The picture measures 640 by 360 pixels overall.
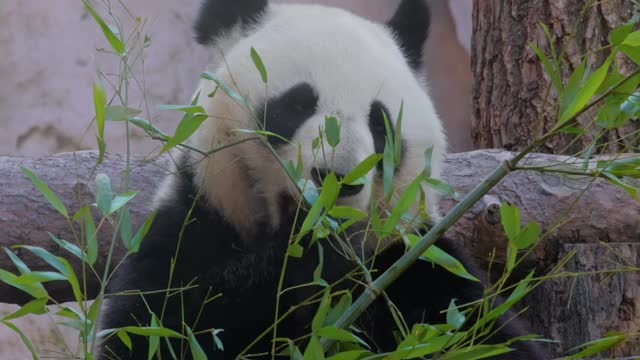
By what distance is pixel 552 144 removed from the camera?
9.41ft

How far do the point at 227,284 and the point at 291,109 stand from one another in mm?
342

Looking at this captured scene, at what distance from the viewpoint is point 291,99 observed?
154 centimetres

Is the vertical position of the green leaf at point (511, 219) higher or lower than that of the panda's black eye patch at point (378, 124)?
lower

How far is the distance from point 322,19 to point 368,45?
0.12 metres

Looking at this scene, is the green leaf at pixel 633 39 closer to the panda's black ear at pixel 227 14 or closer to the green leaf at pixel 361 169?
the green leaf at pixel 361 169

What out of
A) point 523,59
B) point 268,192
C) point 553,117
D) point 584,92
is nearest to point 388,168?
point 584,92

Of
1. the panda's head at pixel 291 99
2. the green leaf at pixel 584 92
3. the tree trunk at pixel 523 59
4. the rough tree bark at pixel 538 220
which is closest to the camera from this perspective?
the green leaf at pixel 584 92

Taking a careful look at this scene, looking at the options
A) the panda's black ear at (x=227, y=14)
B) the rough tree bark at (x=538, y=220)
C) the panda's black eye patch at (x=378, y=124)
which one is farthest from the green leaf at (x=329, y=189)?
the rough tree bark at (x=538, y=220)

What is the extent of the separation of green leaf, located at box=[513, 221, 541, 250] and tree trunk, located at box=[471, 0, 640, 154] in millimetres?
1664

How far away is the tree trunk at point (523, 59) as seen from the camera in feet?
9.32

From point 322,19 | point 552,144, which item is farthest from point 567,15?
point 322,19

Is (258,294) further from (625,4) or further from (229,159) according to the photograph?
(625,4)

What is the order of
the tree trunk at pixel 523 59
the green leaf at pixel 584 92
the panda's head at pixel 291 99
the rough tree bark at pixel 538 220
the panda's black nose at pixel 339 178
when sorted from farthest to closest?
the tree trunk at pixel 523 59
the rough tree bark at pixel 538 220
the panda's head at pixel 291 99
the panda's black nose at pixel 339 178
the green leaf at pixel 584 92

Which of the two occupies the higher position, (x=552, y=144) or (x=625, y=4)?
(x=625, y=4)
